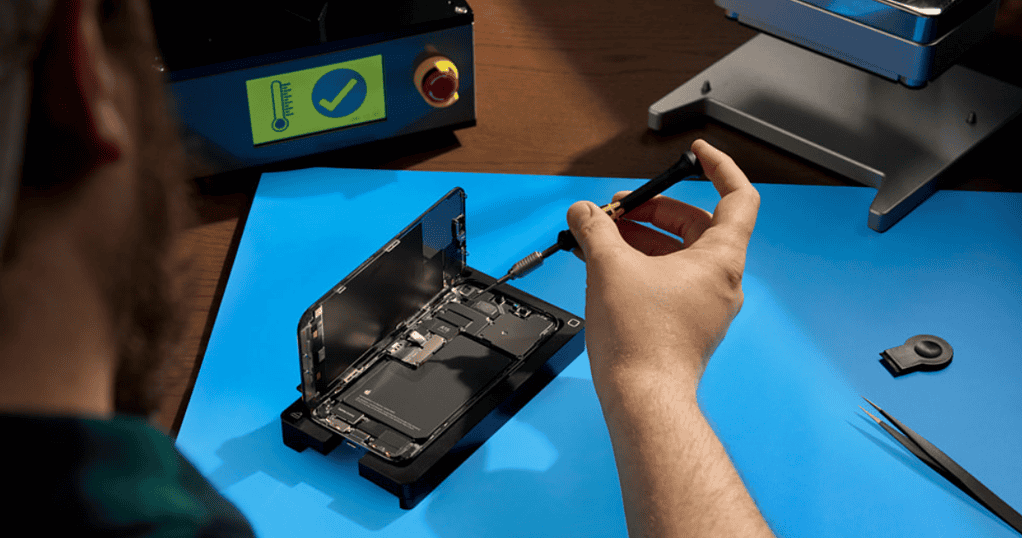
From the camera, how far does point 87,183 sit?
0.31 meters

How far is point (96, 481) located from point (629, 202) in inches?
29.2

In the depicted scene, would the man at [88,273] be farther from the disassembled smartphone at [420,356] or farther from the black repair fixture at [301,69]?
the black repair fixture at [301,69]

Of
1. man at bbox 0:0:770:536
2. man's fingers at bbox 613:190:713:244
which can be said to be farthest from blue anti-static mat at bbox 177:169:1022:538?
man at bbox 0:0:770:536

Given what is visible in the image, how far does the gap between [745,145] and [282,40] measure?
61 cm

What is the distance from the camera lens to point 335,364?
2.86ft

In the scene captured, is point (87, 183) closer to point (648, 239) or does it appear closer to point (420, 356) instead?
point (420, 356)

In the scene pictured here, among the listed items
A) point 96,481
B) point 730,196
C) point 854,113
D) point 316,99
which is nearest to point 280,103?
point 316,99

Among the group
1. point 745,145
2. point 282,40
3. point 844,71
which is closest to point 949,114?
point 844,71

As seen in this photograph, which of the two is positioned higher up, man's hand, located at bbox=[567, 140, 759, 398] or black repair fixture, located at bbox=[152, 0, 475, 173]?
black repair fixture, located at bbox=[152, 0, 475, 173]

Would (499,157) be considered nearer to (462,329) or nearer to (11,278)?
(462,329)

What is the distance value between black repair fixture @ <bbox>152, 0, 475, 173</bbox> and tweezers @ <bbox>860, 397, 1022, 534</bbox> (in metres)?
0.63

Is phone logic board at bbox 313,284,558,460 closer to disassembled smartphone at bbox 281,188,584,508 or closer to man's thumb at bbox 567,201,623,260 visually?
disassembled smartphone at bbox 281,188,584,508

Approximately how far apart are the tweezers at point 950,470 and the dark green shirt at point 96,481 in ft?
2.43

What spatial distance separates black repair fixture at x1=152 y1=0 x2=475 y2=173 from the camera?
3.46 ft
